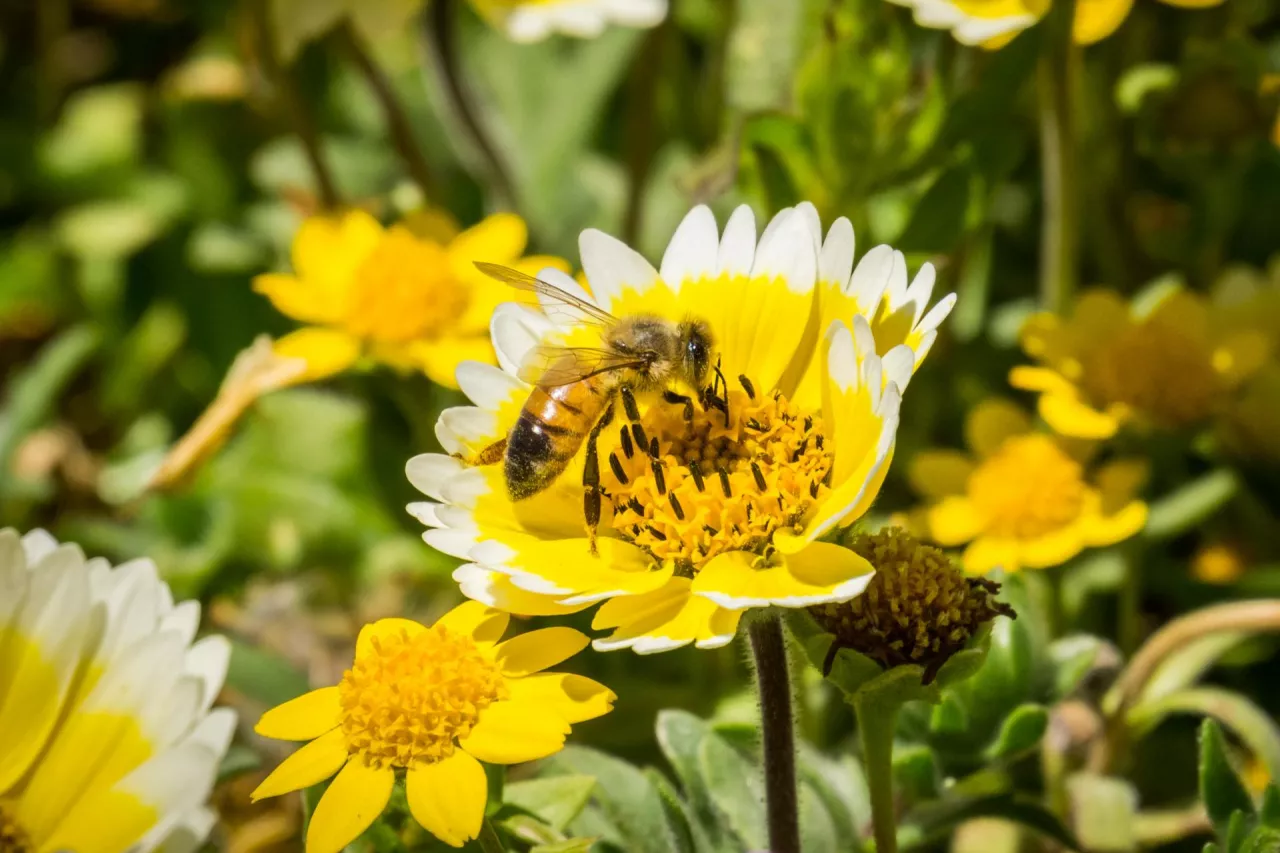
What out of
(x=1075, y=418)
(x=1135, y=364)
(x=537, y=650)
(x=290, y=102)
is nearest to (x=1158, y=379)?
(x=1135, y=364)

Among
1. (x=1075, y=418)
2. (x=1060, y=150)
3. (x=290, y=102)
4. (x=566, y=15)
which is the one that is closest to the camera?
(x=1075, y=418)

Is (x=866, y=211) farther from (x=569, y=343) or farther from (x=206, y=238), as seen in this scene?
(x=206, y=238)

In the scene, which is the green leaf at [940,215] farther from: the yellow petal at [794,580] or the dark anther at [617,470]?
the yellow petal at [794,580]

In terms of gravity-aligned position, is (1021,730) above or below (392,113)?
below

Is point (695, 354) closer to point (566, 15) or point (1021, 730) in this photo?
point (1021, 730)


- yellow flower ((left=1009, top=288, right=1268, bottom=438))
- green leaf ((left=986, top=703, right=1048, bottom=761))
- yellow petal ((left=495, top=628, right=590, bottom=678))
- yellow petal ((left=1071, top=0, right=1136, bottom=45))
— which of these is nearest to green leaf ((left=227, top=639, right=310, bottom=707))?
yellow petal ((left=495, top=628, right=590, bottom=678))

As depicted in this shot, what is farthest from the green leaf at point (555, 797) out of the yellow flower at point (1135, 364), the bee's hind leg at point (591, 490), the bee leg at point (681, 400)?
the yellow flower at point (1135, 364)
